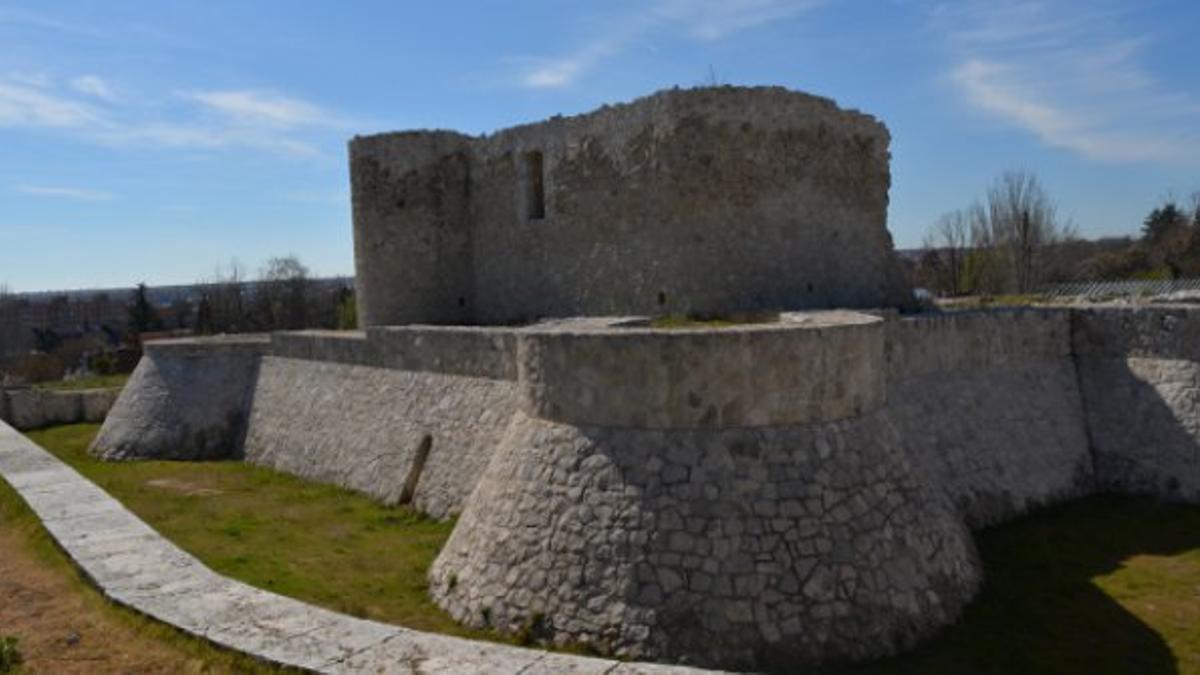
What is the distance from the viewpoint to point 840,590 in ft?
26.4

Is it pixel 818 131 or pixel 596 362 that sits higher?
pixel 818 131

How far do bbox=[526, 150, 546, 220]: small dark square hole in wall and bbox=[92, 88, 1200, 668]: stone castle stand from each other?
6cm

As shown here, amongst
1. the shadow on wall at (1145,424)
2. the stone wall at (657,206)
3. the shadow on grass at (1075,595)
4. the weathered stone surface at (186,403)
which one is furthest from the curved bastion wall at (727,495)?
the weathered stone surface at (186,403)

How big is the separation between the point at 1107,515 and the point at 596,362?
8.10 meters

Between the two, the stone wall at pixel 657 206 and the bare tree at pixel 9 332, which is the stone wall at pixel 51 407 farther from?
Answer: the bare tree at pixel 9 332

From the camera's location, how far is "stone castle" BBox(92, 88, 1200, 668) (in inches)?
322

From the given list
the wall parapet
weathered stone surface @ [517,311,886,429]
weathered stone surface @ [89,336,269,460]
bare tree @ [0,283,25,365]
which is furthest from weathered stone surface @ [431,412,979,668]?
bare tree @ [0,283,25,365]

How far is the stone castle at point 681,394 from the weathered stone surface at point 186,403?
0.06 m

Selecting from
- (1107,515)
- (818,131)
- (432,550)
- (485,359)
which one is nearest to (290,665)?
(432,550)

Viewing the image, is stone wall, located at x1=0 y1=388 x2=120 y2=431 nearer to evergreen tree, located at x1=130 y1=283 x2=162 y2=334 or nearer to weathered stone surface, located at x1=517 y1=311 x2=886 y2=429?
weathered stone surface, located at x1=517 y1=311 x2=886 y2=429

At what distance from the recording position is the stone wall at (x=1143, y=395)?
13.0m

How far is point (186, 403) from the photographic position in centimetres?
2017

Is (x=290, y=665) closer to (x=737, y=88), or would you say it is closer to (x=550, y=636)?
(x=550, y=636)

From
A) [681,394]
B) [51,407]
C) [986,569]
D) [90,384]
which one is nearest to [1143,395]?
[986,569]
